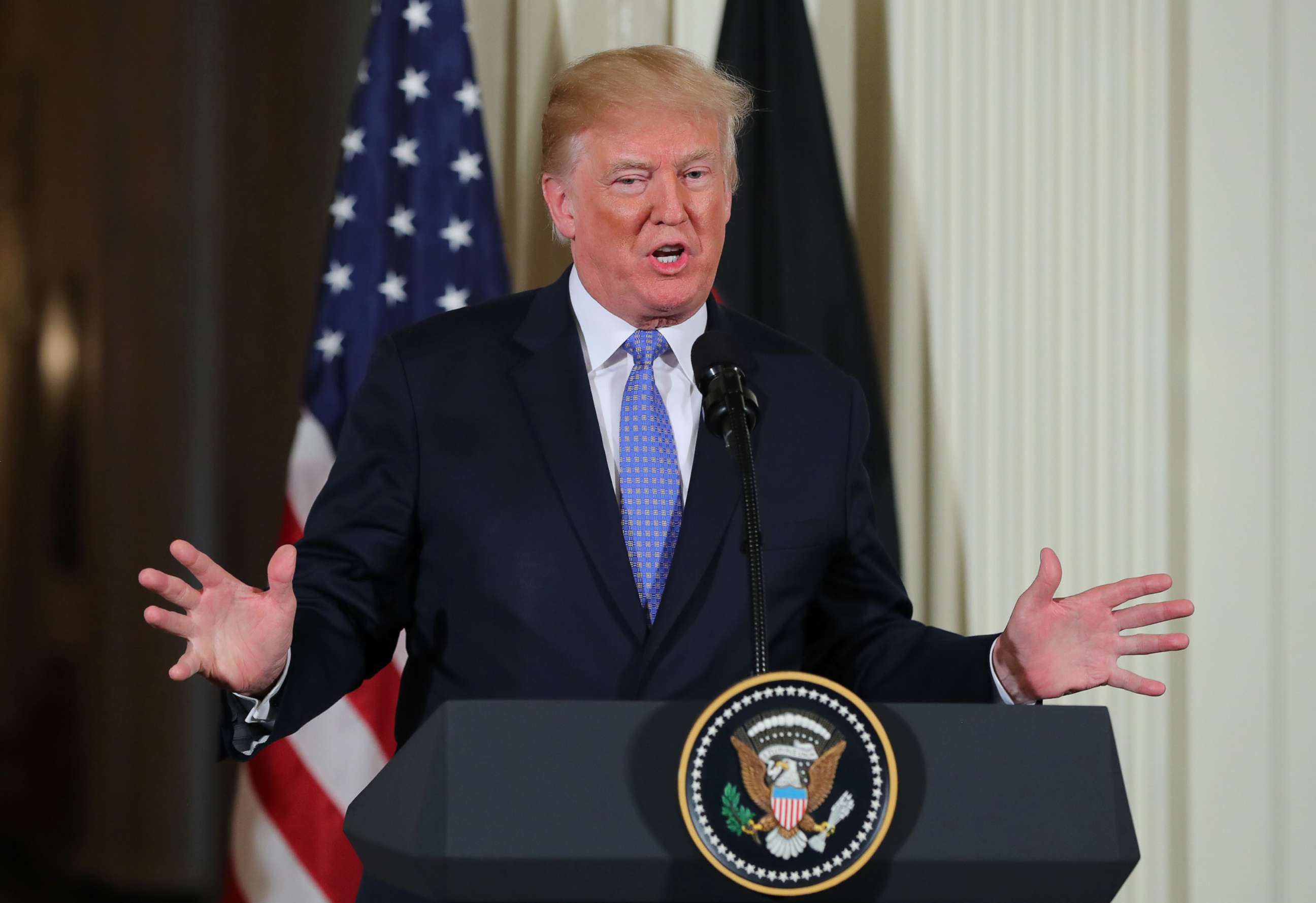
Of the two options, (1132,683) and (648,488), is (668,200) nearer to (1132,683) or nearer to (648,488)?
(648,488)

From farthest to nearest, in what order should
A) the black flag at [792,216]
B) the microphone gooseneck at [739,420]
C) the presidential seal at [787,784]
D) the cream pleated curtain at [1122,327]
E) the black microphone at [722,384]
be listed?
the cream pleated curtain at [1122,327] < the black flag at [792,216] < the black microphone at [722,384] < the microphone gooseneck at [739,420] < the presidential seal at [787,784]

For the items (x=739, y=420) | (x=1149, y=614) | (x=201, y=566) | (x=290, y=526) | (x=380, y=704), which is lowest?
(x=380, y=704)

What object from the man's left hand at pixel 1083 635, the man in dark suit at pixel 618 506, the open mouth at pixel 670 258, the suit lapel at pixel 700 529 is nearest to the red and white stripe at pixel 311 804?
the man in dark suit at pixel 618 506

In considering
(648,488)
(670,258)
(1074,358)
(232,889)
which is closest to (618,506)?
(648,488)

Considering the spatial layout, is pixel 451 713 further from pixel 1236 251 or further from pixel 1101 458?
pixel 1236 251

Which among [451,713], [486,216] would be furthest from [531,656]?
[486,216]

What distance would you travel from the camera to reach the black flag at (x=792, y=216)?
3.11 m

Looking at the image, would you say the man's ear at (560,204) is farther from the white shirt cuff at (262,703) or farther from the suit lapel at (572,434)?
the white shirt cuff at (262,703)

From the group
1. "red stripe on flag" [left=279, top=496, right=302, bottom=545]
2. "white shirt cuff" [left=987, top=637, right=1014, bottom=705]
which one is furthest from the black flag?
"white shirt cuff" [left=987, top=637, right=1014, bottom=705]

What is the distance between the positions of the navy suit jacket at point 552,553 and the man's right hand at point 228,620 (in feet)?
0.55

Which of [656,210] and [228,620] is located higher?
[656,210]

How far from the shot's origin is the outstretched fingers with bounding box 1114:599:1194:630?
1.40 metres

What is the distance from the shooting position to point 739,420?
52.8 inches

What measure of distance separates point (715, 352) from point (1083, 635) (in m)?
0.48
